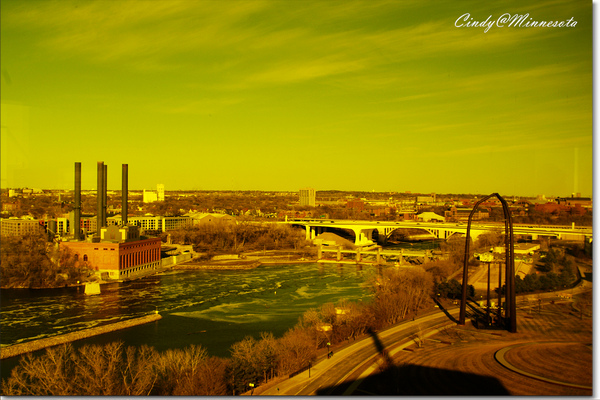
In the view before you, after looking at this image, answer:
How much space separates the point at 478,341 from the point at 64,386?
3.51 metres

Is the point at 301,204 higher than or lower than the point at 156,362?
higher

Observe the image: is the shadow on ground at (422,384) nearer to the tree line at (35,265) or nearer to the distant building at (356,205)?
the tree line at (35,265)

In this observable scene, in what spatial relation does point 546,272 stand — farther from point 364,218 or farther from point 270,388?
point 364,218

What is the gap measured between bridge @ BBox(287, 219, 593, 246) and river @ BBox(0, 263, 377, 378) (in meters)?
2.78

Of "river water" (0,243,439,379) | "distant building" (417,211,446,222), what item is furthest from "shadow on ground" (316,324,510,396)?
"distant building" (417,211,446,222)

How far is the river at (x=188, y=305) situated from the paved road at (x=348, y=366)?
136 centimetres

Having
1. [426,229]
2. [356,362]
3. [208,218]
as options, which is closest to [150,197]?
[208,218]

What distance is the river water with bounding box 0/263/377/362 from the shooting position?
6.77 meters

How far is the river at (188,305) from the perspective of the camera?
6766mm

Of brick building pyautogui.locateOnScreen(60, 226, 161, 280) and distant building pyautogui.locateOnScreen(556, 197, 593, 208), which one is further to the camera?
brick building pyautogui.locateOnScreen(60, 226, 161, 280)

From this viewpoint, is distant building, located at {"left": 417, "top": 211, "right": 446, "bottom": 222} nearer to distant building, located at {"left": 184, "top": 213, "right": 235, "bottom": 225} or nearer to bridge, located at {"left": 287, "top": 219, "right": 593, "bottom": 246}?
bridge, located at {"left": 287, "top": 219, "right": 593, "bottom": 246}

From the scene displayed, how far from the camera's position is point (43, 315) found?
7879 mm

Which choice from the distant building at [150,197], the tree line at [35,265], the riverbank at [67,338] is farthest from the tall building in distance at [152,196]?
the riverbank at [67,338]

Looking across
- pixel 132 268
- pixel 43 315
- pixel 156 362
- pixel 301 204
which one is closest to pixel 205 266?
pixel 132 268
